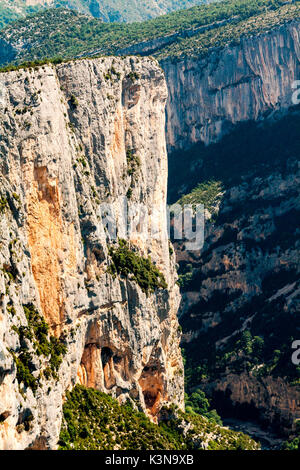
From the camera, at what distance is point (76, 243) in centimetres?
7269

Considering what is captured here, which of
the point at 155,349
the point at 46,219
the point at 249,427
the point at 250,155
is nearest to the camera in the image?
the point at 46,219

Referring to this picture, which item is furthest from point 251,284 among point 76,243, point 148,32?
point 76,243

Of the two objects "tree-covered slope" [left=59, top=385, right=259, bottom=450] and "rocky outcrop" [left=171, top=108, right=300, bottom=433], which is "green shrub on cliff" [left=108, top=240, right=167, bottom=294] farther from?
"rocky outcrop" [left=171, top=108, right=300, bottom=433]

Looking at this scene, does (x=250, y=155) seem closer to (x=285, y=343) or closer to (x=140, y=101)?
(x=285, y=343)

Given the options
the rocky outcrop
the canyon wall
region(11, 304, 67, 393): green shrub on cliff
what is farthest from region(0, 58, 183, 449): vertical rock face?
the canyon wall

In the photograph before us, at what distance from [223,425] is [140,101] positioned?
126 feet

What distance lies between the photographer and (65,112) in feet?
246

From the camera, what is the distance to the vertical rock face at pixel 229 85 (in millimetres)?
137250

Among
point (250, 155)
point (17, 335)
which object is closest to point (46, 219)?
point (17, 335)

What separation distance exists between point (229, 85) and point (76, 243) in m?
71.4

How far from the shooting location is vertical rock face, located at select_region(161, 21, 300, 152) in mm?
137250

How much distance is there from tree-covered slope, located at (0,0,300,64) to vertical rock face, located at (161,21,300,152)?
1.92m

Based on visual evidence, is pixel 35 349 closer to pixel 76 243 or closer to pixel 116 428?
pixel 76 243

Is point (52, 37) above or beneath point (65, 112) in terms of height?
above
